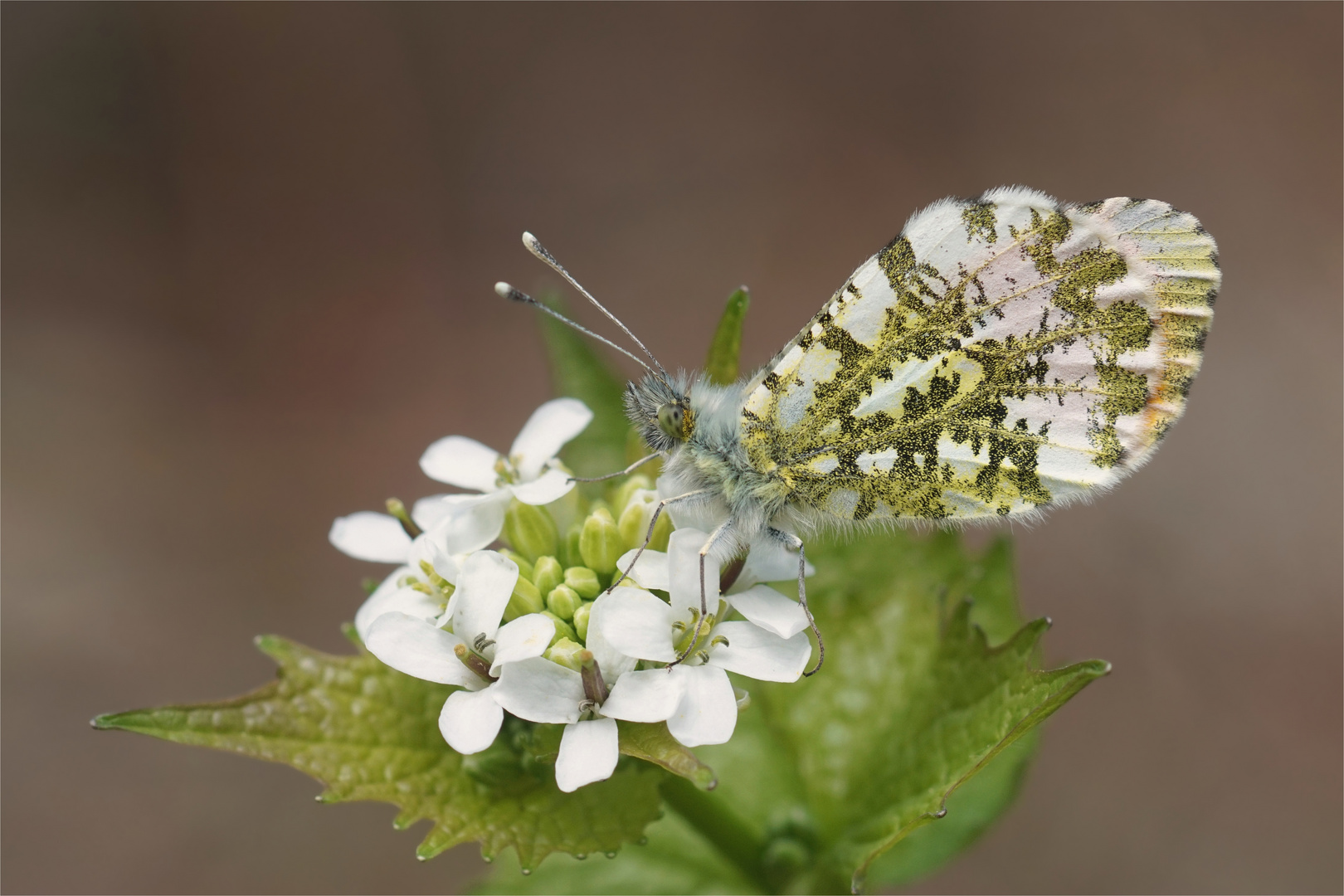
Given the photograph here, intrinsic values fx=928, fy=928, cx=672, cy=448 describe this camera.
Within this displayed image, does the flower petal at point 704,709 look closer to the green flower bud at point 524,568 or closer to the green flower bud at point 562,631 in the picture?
the green flower bud at point 562,631

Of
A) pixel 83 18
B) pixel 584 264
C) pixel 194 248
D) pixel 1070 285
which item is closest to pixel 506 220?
pixel 584 264

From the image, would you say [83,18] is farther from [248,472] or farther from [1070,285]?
[1070,285]

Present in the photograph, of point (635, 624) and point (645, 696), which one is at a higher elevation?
point (635, 624)

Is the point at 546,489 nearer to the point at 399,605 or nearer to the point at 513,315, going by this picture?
the point at 399,605

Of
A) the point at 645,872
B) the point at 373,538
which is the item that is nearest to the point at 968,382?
the point at 373,538

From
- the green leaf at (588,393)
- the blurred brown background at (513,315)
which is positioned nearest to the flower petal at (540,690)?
the green leaf at (588,393)

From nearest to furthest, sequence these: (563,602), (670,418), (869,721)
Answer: (563,602) → (670,418) → (869,721)
